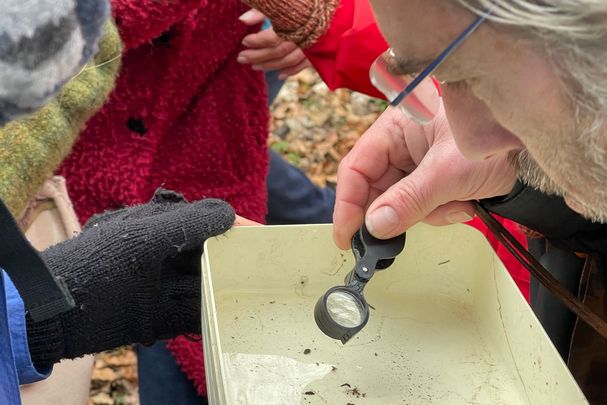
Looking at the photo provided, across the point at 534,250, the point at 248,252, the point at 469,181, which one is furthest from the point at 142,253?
the point at 534,250

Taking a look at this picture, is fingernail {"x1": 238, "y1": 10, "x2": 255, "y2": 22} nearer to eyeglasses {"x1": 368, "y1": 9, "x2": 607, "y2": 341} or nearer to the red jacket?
Answer: the red jacket

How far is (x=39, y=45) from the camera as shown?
0.50 meters

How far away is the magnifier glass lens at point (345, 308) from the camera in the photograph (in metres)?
0.85

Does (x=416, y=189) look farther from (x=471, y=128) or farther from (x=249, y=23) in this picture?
(x=249, y=23)

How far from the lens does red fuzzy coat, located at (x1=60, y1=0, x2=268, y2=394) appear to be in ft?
4.40

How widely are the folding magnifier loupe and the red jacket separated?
1.48 feet

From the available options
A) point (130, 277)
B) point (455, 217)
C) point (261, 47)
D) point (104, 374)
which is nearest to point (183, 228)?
point (130, 277)

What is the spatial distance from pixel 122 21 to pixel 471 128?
2.34 feet

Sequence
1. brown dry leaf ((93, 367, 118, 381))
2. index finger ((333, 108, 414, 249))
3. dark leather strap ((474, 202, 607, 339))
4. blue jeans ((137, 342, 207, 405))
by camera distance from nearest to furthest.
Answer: dark leather strap ((474, 202, 607, 339)) → index finger ((333, 108, 414, 249)) → blue jeans ((137, 342, 207, 405)) → brown dry leaf ((93, 367, 118, 381))

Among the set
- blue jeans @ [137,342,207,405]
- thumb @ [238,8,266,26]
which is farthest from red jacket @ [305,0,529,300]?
blue jeans @ [137,342,207,405]

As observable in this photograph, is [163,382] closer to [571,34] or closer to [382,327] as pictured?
[382,327]

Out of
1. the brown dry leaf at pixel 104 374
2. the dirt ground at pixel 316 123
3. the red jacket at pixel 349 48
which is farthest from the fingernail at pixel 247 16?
the dirt ground at pixel 316 123

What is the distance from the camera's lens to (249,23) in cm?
143

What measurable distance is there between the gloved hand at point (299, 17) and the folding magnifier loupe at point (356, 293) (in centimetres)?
51
